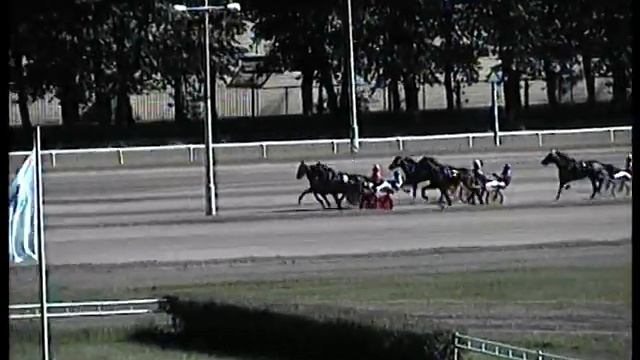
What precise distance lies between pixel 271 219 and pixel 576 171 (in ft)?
13.8

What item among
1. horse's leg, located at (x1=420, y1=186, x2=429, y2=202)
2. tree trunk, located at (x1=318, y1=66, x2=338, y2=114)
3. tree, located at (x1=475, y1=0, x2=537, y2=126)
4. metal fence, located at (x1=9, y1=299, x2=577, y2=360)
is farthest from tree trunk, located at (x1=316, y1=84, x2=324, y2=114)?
metal fence, located at (x1=9, y1=299, x2=577, y2=360)

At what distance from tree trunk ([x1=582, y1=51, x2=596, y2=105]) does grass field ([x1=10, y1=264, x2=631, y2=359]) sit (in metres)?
9.49

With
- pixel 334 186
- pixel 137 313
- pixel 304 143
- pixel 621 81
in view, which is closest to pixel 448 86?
pixel 304 143

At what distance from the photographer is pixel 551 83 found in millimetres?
23812

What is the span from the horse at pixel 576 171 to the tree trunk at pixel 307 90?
10.5 meters

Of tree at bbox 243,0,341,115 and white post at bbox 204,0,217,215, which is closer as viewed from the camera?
white post at bbox 204,0,217,215

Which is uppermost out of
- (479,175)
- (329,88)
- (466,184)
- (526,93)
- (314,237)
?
(329,88)

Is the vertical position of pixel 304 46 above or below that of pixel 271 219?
above

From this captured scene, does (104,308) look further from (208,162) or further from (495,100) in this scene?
(495,100)

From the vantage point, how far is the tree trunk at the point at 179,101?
2698 centimetres

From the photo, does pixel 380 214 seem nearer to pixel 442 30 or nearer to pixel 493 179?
pixel 493 179

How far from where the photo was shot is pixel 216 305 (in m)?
8.84

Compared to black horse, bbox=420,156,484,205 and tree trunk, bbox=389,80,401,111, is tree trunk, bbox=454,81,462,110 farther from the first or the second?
black horse, bbox=420,156,484,205

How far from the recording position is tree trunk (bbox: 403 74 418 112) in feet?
88.0
